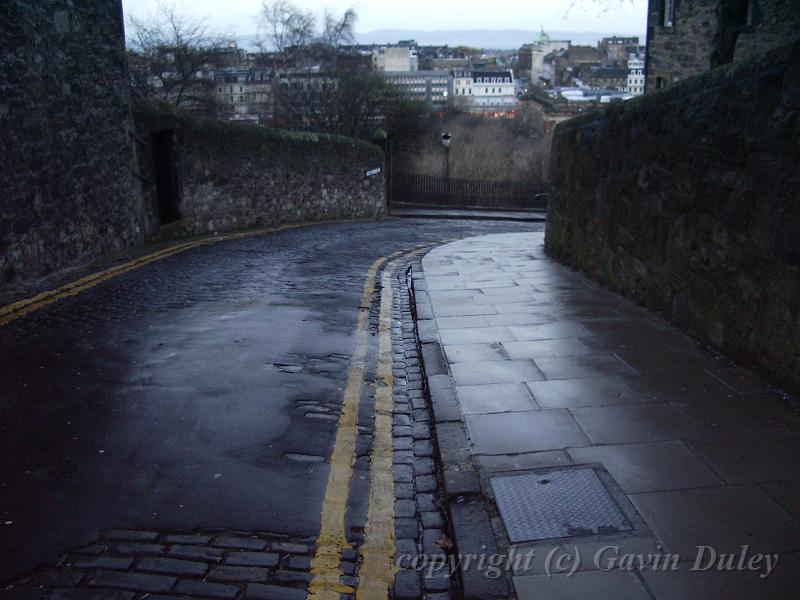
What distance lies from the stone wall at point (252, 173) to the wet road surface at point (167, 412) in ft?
23.2

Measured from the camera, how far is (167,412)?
466cm

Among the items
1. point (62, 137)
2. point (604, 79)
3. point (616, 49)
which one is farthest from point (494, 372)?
point (616, 49)

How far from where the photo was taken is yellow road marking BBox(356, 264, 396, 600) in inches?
117

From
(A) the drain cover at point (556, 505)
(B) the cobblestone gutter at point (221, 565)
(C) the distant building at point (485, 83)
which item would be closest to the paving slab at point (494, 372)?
(A) the drain cover at point (556, 505)

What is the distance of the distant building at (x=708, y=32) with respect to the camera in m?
12.6

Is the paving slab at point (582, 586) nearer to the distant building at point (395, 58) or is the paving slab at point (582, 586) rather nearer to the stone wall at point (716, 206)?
the stone wall at point (716, 206)

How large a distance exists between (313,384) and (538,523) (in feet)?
8.18

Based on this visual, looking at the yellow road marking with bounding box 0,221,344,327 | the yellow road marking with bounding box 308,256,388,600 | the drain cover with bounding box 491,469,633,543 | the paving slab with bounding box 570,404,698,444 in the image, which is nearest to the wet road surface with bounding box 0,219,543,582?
the yellow road marking with bounding box 308,256,388,600

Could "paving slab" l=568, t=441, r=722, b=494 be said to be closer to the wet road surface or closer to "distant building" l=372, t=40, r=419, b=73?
the wet road surface

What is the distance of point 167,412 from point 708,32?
54.5 feet

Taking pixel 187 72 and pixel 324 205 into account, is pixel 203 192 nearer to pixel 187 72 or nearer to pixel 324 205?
pixel 324 205

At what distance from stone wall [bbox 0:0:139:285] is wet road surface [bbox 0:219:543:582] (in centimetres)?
173

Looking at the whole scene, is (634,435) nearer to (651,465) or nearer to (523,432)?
(651,465)

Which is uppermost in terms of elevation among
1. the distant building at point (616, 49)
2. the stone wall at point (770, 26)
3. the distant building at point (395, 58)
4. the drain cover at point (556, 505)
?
the distant building at point (616, 49)
